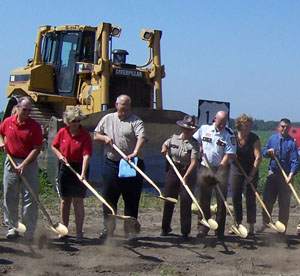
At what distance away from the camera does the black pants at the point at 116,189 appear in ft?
27.5

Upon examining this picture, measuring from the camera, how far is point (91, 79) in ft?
50.6

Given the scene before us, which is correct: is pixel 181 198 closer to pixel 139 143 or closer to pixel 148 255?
pixel 139 143

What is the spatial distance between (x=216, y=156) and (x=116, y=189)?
1.46 metres

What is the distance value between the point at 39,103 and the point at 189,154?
27.2 feet

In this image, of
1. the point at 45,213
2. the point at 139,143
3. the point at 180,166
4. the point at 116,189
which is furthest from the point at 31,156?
the point at 180,166

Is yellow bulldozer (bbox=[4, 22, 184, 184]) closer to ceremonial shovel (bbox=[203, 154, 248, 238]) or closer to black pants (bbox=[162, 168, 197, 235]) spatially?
black pants (bbox=[162, 168, 197, 235])

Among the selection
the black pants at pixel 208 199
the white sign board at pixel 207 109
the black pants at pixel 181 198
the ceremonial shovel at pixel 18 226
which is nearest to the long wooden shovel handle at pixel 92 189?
the ceremonial shovel at pixel 18 226

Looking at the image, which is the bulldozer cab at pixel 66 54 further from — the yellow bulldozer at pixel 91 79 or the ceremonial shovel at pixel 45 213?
the ceremonial shovel at pixel 45 213

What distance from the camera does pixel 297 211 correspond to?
40.9ft

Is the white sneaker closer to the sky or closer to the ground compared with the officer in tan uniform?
closer to the ground

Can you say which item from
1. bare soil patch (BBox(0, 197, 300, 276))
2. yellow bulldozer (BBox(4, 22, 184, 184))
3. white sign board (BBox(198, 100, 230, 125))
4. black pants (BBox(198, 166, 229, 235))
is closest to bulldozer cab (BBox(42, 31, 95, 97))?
yellow bulldozer (BBox(4, 22, 184, 184))

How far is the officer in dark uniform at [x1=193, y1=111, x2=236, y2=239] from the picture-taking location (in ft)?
28.3

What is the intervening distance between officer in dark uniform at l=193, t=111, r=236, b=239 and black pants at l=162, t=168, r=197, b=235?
185 mm

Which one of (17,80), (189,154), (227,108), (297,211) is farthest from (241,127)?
(17,80)
